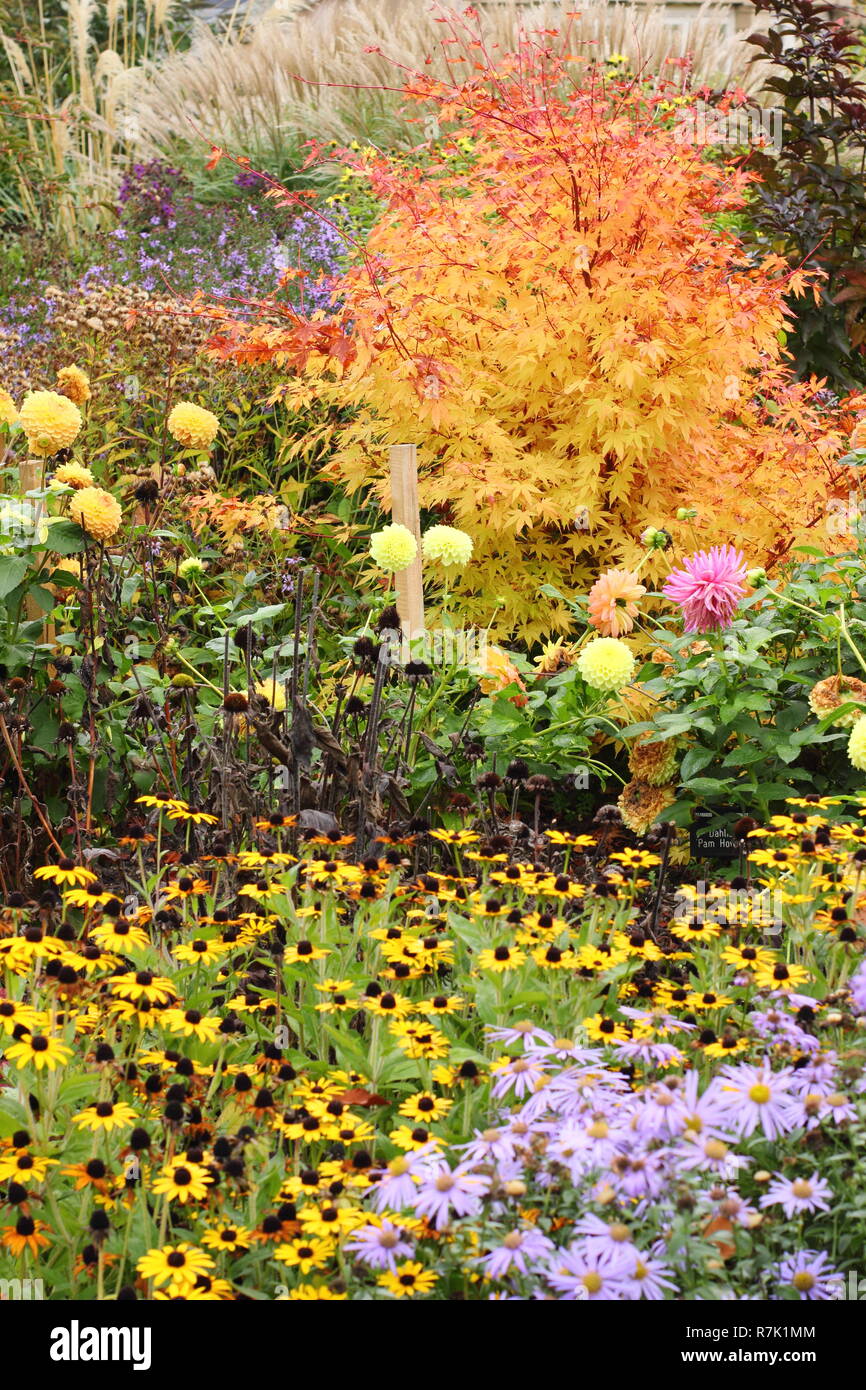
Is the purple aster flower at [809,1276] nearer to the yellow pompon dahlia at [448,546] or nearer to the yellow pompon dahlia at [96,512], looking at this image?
the yellow pompon dahlia at [448,546]

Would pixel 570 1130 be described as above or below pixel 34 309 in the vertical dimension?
below

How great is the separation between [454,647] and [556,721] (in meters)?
0.41

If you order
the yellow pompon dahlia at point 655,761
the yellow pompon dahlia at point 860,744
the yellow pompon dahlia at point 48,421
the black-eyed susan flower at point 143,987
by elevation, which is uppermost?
the yellow pompon dahlia at point 48,421

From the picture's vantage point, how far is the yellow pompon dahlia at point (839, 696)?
300 centimetres

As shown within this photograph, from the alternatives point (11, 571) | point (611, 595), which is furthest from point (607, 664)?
point (11, 571)

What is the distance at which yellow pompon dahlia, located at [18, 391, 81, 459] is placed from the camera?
3.39 meters

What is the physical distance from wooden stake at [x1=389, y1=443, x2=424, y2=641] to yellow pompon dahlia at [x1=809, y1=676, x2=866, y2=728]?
1235 millimetres

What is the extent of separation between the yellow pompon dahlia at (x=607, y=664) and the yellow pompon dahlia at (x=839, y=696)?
1.40ft

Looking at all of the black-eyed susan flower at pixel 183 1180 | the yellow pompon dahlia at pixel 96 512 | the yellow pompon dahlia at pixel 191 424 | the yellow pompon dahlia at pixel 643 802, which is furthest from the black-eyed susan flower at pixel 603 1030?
the yellow pompon dahlia at pixel 191 424

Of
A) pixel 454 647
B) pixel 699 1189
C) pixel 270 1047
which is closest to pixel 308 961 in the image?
pixel 270 1047

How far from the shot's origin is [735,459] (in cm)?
430
